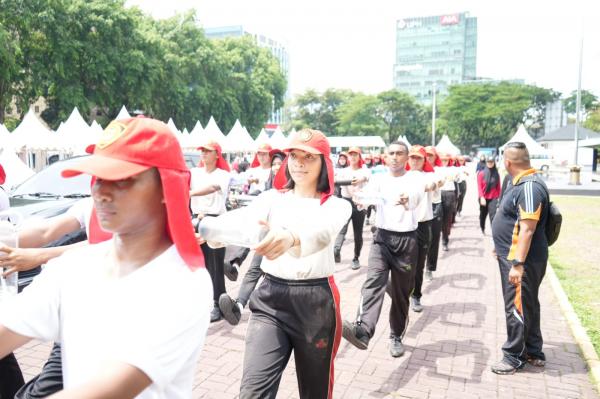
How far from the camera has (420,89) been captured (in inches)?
5748

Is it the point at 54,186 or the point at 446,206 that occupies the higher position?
the point at 54,186

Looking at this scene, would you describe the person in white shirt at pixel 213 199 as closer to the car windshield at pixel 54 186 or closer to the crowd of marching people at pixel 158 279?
the car windshield at pixel 54 186

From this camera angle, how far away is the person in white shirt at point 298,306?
9.23ft


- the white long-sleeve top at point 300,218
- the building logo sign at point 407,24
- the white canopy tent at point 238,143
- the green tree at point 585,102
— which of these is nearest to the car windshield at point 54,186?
the white long-sleeve top at point 300,218

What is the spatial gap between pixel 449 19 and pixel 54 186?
158 m

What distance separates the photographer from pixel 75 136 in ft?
62.0

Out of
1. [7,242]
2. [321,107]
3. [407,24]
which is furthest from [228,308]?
[407,24]

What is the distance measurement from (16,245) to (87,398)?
4.84ft

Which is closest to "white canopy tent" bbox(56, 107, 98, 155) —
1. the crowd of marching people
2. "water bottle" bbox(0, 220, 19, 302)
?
the crowd of marching people

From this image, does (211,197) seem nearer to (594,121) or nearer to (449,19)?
(594,121)

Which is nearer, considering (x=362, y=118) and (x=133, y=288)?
(x=133, y=288)

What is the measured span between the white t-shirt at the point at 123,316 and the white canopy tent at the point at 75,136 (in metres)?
18.3

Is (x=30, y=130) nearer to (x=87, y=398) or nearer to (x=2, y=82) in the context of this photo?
(x=2, y=82)

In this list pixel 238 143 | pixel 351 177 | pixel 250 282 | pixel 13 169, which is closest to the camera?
pixel 351 177
